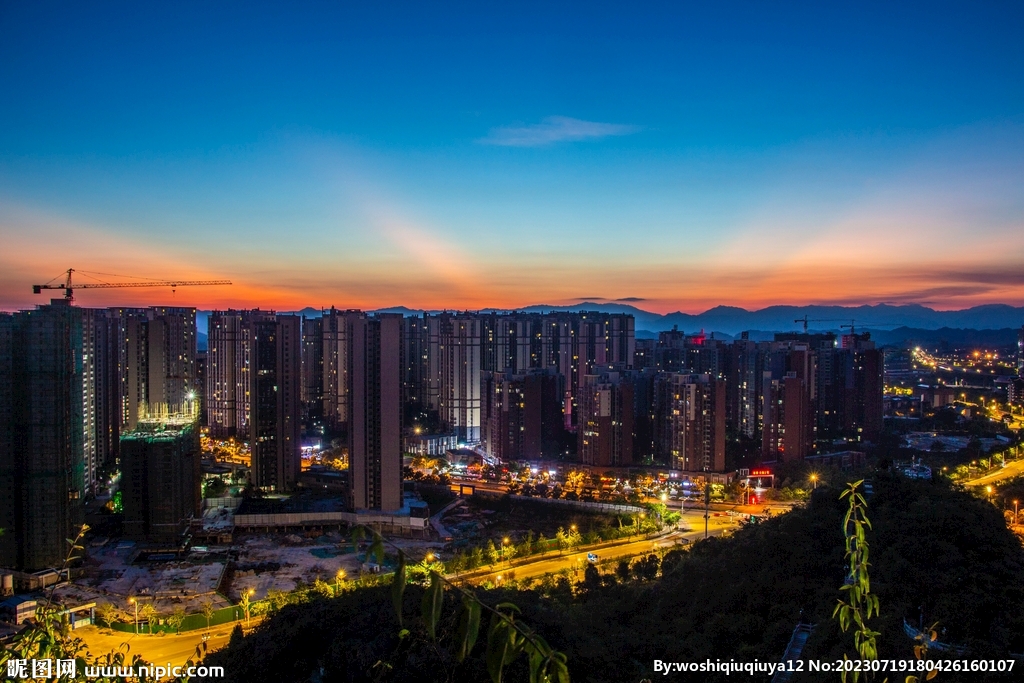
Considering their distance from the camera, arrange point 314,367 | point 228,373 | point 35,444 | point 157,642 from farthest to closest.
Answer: point 314,367 < point 228,373 < point 35,444 < point 157,642

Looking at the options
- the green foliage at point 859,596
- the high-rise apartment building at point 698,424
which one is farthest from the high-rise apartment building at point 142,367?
the green foliage at point 859,596

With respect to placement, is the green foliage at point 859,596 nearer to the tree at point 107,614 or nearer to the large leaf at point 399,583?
the large leaf at point 399,583

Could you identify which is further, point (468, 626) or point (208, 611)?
point (208, 611)

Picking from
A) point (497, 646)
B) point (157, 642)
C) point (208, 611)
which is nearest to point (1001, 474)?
point (208, 611)

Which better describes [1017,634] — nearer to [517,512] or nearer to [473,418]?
[517,512]

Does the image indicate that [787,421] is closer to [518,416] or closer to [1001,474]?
[1001,474]

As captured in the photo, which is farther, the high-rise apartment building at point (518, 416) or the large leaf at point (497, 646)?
the high-rise apartment building at point (518, 416)

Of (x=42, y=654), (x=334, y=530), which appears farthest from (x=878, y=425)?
(x=42, y=654)
